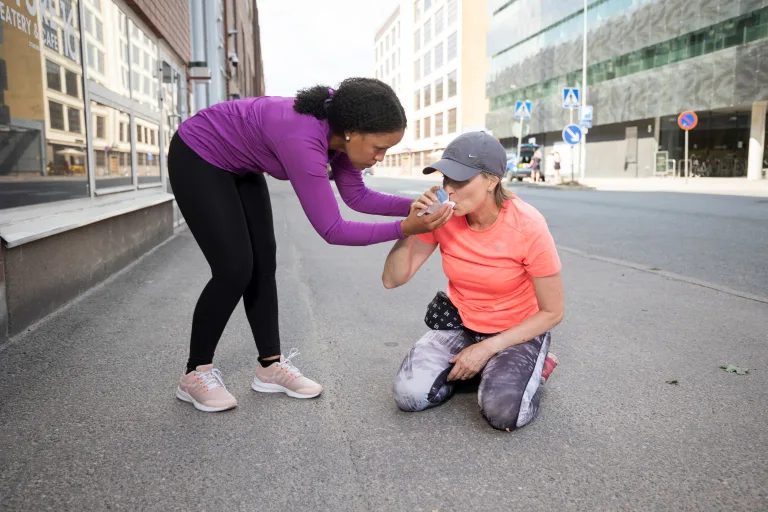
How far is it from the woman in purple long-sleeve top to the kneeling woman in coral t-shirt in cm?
33

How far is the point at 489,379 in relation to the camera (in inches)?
112

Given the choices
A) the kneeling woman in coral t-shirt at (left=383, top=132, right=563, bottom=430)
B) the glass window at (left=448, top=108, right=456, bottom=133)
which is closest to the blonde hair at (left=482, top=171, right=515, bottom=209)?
the kneeling woman in coral t-shirt at (left=383, top=132, right=563, bottom=430)

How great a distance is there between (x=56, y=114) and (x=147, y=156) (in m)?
4.35

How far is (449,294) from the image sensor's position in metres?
3.49

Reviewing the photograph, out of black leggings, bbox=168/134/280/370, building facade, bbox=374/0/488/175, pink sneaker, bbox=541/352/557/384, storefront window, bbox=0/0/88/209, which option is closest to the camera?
black leggings, bbox=168/134/280/370

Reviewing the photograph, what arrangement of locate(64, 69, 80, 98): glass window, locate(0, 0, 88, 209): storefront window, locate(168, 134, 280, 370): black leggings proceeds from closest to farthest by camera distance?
1. locate(168, 134, 280, 370): black leggings
2. locate(0, 0, 88, 209): storefront window
3. locate(64, 69, 80, 98): glass window

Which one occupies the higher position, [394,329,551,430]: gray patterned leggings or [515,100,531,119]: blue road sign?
[515,100,531,119]: blue road sign

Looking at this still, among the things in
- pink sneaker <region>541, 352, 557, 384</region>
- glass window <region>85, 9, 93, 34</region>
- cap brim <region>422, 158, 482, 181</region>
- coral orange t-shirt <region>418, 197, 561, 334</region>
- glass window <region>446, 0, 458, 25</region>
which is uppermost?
glass window <region>446, 0, 458, 25</region>

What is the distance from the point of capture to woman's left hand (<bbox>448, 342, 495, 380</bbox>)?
2.95 meters

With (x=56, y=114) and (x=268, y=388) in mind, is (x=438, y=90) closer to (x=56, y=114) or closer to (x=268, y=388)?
(x=56, y=114)

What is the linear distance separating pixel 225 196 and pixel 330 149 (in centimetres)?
54

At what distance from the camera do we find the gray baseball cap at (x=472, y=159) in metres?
2.77

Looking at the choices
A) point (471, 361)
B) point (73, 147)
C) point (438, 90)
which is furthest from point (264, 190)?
point (438, 90)

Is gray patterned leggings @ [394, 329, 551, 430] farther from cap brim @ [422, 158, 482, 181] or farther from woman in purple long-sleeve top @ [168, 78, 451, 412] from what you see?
cap brim @ [422, 158, 482, 181]
